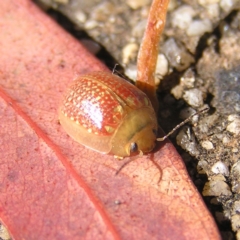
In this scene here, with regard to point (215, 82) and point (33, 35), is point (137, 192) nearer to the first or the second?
point (215, 82)

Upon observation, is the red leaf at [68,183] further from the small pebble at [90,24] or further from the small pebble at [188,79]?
the small pebble at [90,24]

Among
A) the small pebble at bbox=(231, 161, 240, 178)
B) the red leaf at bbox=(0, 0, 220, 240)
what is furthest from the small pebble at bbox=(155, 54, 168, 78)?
the small pebble at bbox=(231, 161, 240, 178)

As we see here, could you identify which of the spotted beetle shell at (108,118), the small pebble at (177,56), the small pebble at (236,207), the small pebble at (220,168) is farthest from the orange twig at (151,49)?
the small pebble at (236,207)

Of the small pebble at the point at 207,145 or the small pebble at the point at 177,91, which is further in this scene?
the small pebble at the point at 177,91

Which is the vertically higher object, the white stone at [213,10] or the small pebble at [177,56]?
the white stone at [213,10]

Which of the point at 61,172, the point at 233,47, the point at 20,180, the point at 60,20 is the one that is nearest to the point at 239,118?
the point at 233,47

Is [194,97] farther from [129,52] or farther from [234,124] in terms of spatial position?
[129,52]

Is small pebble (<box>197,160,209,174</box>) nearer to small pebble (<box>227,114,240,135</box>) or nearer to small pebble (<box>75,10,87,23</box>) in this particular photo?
small pebble (<box>227,114,240,135</box>)
